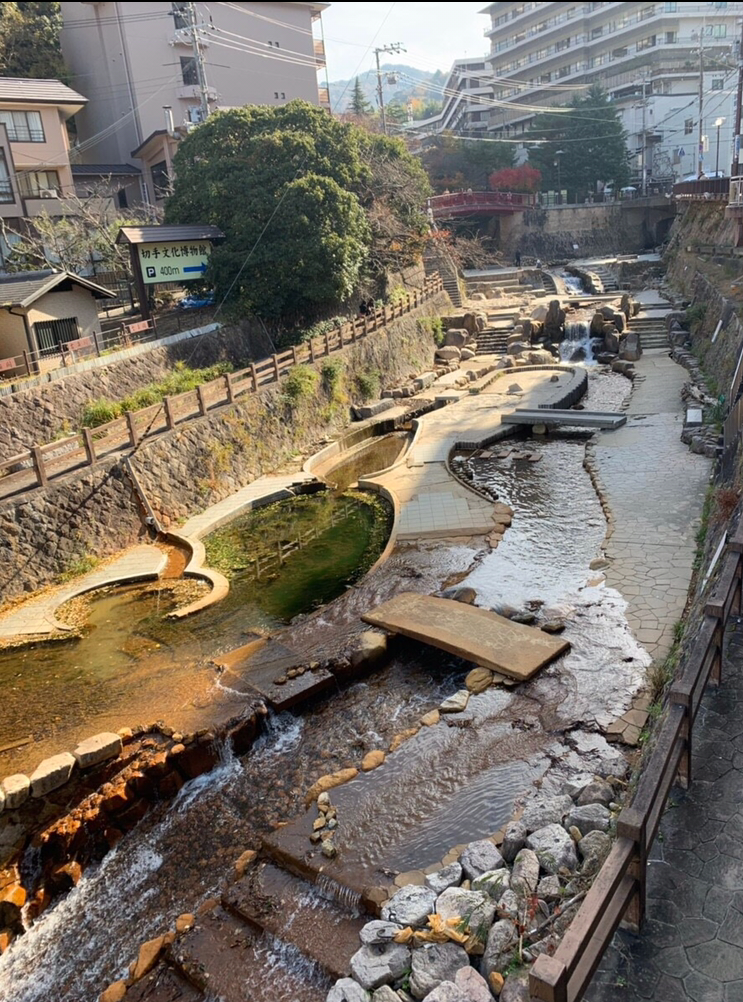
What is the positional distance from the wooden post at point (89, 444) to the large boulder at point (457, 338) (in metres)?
21.0

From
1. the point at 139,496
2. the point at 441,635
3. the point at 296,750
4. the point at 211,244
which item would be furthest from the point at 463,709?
the point at 211,244

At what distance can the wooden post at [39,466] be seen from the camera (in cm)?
1449

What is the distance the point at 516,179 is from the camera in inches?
2285

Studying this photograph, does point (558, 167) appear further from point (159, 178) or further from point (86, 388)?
point (86, 388)

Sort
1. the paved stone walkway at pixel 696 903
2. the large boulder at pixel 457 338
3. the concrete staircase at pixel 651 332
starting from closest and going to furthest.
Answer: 1. the paved stone walkway at pixel 696 903
2. the concrete staircase at pixel 651 332
3. the large boulder at pixel 457 338

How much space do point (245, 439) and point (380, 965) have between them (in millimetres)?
15877

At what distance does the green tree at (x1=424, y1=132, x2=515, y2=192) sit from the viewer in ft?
200

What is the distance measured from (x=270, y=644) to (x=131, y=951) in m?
5.10

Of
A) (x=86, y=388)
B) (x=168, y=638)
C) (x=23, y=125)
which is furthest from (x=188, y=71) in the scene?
(x=168, y=638)

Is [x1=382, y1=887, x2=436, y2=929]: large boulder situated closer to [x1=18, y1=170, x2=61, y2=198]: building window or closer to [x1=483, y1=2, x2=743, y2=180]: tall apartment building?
[x1=18, y1=170, x2=61, y2=198]: building window

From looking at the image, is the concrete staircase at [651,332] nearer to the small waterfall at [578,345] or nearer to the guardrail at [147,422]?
the small waterfall at [578,345]

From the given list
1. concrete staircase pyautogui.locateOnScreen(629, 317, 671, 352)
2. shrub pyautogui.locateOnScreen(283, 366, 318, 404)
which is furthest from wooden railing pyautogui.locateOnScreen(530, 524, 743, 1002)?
concrete staircase pyautogui.locateOnScreen(629, 317, 671, 352)

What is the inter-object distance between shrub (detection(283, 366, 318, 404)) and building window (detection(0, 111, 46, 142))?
21015 millimetres

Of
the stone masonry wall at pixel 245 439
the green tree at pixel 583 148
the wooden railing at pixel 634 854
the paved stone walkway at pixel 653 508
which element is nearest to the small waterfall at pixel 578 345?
the paved stone walkway at pixel 653 508
